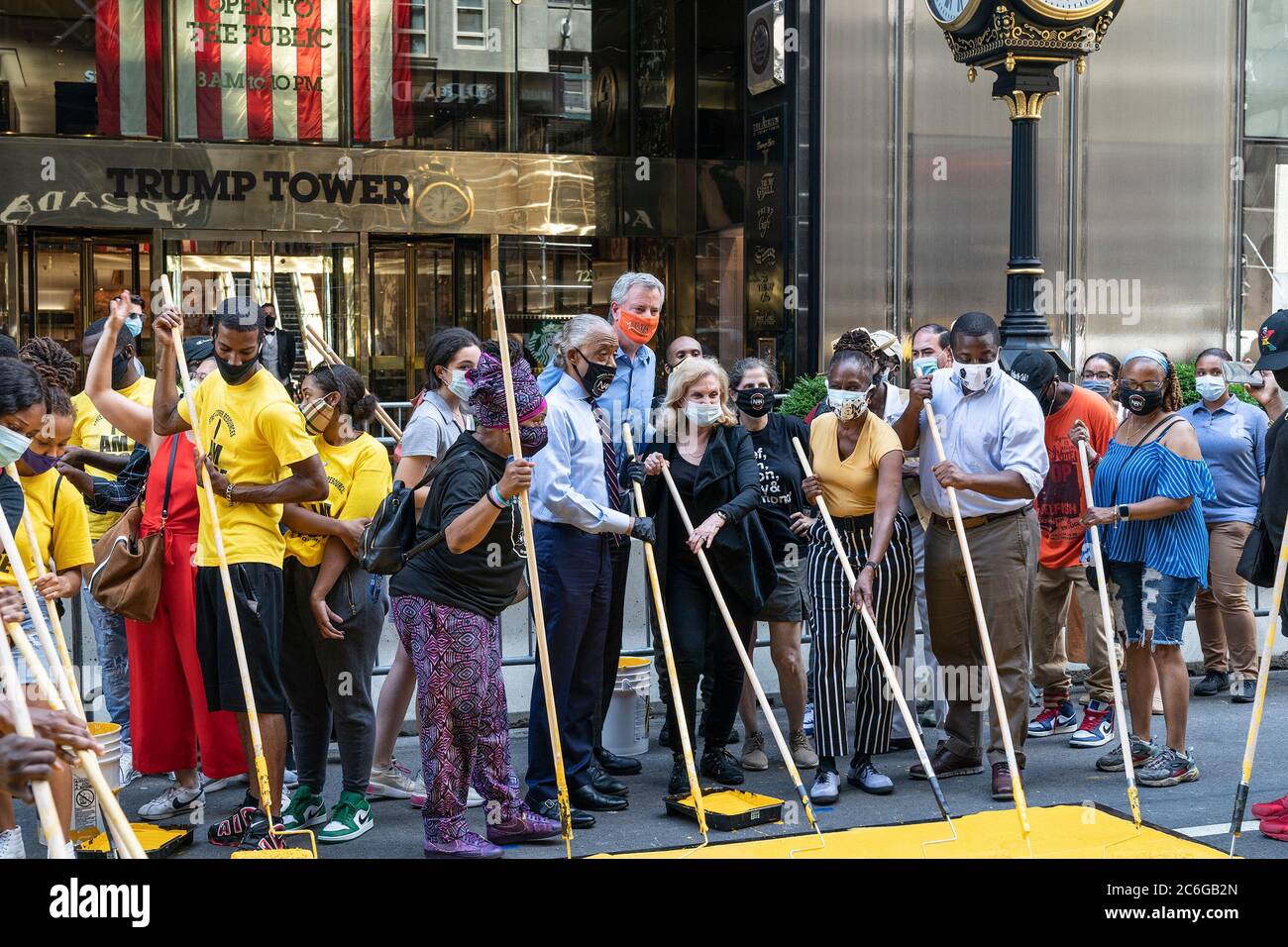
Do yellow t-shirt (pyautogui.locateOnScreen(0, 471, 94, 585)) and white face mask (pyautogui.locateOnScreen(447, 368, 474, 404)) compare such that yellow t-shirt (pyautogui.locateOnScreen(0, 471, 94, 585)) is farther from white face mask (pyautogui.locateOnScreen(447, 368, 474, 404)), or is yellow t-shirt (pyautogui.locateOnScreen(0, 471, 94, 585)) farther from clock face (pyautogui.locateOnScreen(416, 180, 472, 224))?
clock face (pyautogui.locateOnScreen(416, 180, 472, 224))

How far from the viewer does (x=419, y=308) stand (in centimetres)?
1828

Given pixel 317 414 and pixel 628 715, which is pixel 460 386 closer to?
pixel 317 414

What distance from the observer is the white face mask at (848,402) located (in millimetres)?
6672

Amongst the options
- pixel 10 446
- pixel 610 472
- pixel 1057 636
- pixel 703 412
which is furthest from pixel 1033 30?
pixel 10 446

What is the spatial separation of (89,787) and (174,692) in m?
0.61

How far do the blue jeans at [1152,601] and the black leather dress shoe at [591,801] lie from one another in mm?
2642

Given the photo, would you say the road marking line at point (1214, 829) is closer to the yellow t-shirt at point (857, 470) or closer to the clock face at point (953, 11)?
the yellow t-shirt at point (857, 470)

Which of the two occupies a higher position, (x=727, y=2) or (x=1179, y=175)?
(x=727, y=2)

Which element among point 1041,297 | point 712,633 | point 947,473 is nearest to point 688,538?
point 712,633

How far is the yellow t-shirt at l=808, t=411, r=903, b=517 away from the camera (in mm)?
6734

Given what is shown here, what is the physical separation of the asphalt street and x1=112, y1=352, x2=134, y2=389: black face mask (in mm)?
1954

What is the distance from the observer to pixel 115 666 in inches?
273

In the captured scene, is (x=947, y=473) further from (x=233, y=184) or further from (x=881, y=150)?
(x=233, y=184)
